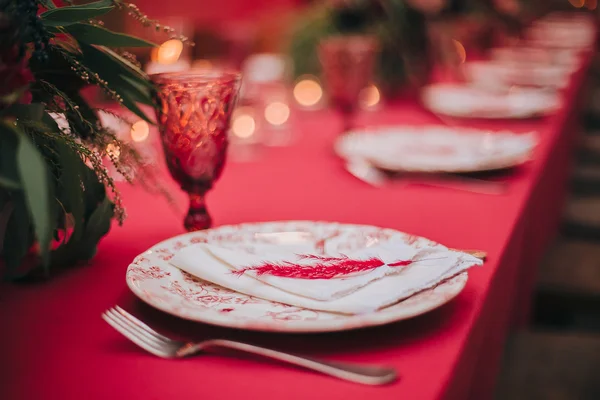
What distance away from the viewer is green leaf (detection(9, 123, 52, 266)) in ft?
1.57

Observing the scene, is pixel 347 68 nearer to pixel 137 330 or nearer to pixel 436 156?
pixel 436 156

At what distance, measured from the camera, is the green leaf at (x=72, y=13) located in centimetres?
72

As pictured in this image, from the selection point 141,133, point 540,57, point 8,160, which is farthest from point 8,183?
point 540,57

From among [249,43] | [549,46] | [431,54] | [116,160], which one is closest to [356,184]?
[116,160]

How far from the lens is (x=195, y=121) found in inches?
34.8

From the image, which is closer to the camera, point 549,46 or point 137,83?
point 137,83

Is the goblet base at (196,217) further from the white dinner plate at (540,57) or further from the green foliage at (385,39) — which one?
the white dinner plate at (540,57)

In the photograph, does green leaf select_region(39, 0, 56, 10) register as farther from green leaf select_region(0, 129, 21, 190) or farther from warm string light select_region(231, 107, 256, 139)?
warm string light select_region(231, 107, 256, 139)

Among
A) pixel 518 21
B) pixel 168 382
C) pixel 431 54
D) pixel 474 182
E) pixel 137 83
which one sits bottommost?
pixel 168 382

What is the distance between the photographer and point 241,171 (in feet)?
4.50

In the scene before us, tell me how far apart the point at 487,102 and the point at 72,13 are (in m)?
1.45

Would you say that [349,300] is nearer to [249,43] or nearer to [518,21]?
[518,21]

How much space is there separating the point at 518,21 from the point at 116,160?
3.79 m

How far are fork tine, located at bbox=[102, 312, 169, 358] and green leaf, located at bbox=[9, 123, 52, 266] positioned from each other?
14 cm
